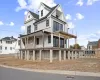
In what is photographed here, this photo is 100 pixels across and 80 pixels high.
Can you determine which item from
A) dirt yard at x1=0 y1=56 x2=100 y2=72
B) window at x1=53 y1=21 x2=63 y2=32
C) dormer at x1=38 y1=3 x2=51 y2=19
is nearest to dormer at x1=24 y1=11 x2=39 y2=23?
dormer at x1=38 y1=3 x2=51 y2=19

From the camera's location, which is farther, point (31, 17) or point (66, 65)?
point (31, 17)

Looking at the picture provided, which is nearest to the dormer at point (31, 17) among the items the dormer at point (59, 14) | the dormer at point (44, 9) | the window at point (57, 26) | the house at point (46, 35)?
the house at point (46, 35)

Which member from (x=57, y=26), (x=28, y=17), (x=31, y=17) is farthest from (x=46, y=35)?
(x=28, y=17)

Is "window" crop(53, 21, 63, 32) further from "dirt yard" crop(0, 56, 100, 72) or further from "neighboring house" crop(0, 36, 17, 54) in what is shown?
"neighboring house" crop(0, 36, 17, 54)

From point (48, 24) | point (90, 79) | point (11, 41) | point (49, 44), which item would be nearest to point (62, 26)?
point (48, 24)

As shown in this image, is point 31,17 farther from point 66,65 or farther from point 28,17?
point 66,65

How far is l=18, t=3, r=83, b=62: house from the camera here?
1011 inches

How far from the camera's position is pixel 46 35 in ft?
89.7

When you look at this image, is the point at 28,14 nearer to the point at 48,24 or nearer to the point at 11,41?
the point at 48,24

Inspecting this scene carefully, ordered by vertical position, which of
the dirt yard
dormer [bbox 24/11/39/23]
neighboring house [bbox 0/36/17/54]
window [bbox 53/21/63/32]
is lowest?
the dirt yard

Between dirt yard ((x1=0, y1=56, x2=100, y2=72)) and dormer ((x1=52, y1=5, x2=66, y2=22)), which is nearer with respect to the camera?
dirt yard ((x1=0, y1=56, x2=100, y2=72))

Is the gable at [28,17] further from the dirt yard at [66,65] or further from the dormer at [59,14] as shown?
the dirt yard at [66,65]

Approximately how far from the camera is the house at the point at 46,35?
84.2 ft

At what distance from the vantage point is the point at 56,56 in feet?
85.0
